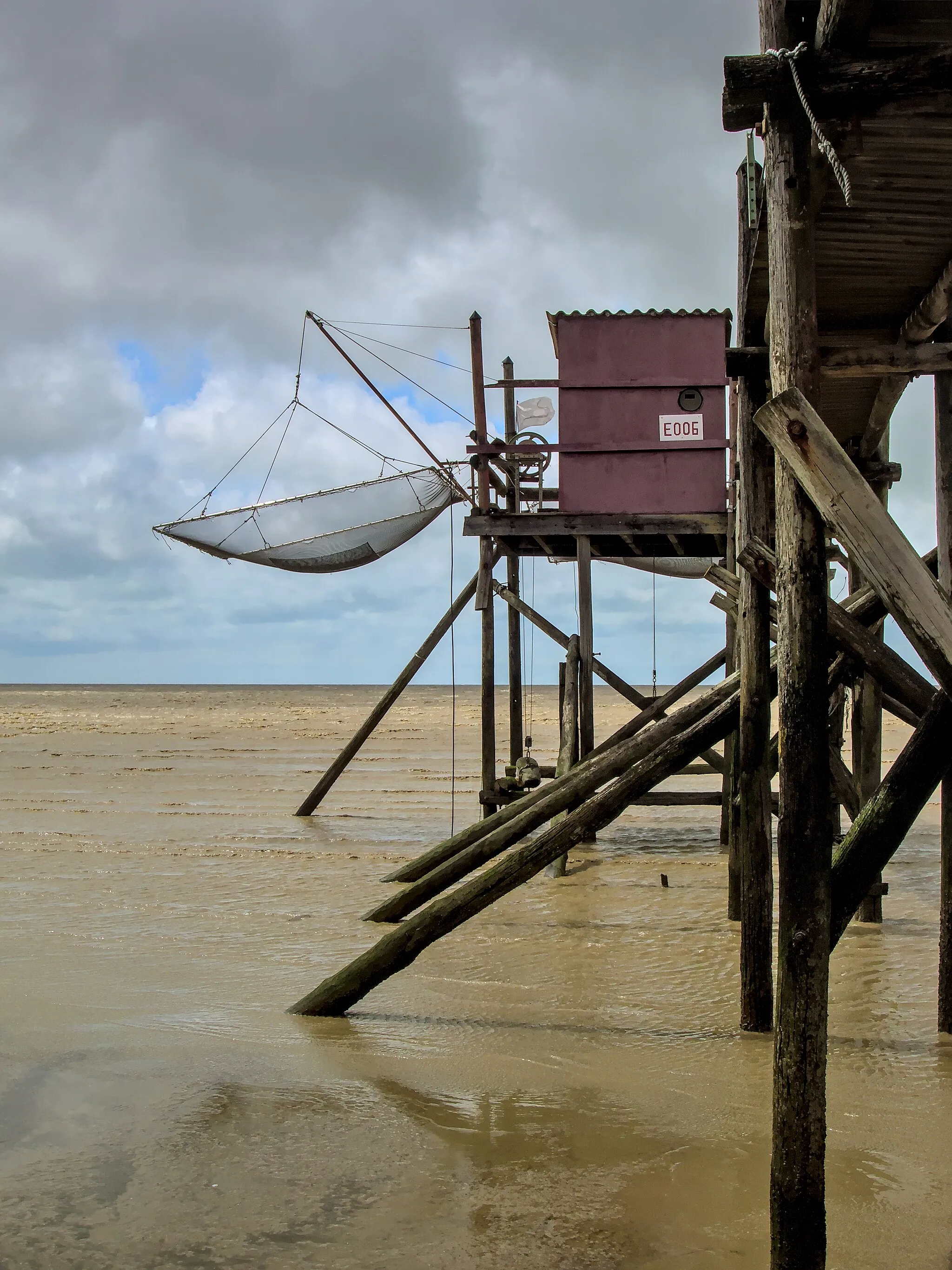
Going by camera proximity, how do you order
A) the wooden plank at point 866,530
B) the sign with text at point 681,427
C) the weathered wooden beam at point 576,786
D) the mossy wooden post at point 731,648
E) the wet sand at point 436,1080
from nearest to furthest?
the wooden plank at point 866,530
the wet sand at point 436,1080
the weathered wooden beam at point 576,786
the mossy wooden post at point 731,648
the sign with text at point 681,427

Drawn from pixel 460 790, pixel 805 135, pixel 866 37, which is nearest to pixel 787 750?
pixel 805 135

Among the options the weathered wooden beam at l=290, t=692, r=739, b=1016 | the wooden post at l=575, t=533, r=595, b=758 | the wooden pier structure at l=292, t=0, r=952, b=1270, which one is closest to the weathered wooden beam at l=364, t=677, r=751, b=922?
the wooden pier structure at l=292, t=0, r=952, b=1270

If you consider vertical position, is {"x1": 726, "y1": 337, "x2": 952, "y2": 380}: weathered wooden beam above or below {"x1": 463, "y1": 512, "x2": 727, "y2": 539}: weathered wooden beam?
below

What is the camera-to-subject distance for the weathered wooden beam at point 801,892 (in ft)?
10.3

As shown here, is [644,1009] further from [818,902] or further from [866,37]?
[866,37]

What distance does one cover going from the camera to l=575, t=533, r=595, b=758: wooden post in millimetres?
10070

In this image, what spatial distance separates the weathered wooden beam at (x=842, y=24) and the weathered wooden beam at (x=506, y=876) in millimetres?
3022

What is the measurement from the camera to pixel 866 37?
348 centimetres

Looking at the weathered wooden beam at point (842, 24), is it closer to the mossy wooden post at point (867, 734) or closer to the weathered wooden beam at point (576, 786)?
the weathered wooden beam at point (576, 786)

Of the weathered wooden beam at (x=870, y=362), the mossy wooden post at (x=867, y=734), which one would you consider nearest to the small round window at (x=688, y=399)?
the mossy wooden post at (x=867, y=734)

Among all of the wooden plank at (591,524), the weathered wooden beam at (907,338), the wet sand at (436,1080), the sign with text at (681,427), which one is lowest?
the wet sand at (436,1080)

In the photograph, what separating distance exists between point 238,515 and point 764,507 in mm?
6878

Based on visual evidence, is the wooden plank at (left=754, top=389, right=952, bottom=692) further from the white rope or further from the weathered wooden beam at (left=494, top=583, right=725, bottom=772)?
the weathered wooden beam at (left=494, top=583, right=725, bottom=772)

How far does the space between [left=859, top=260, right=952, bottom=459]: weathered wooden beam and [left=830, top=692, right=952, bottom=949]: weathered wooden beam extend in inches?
98.0
